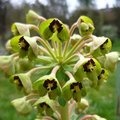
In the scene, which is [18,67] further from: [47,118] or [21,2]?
[21,2]

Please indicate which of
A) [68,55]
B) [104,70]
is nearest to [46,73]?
[68,55]

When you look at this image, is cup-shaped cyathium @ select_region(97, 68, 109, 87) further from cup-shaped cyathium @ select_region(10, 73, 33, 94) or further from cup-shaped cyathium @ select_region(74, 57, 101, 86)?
cup-shaped cyathium @ select_region(10, 73, 33, 94)

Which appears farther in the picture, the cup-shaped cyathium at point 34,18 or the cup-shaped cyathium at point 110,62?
the cup-shaped cyathium at point 34,18

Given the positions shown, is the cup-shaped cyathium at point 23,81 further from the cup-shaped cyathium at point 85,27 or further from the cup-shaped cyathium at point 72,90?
the cup-shaped cyathium at point 85,27

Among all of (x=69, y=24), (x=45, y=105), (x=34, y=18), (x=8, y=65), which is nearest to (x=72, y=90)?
(x=45, y=105)

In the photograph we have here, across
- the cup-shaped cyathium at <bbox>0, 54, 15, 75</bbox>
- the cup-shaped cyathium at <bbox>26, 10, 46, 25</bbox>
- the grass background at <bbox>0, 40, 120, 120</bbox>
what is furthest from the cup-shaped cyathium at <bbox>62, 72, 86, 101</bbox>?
the grass background at <bbox>0, 40, 120, 120</bbox>

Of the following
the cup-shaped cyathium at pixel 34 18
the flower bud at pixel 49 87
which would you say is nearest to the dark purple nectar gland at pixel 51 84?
the flower bud at pixel 49 87
